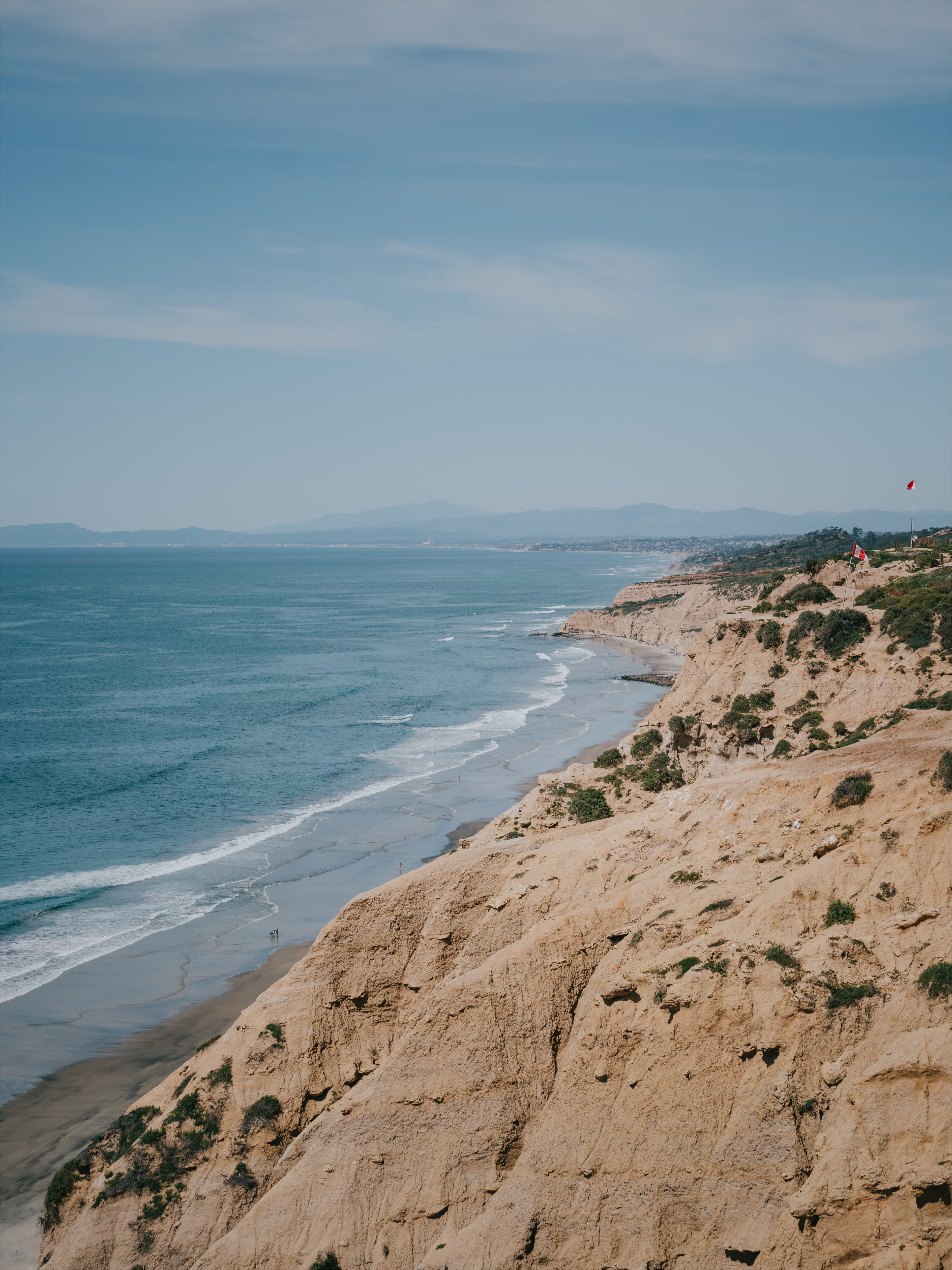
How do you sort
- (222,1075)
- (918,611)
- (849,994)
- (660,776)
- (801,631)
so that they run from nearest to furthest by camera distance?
1. (849,994)
2. (222,1075)
3. (918,611)
4. (660,776)
5. (801,631)

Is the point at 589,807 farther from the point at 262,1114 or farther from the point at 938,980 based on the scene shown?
the point at 938,980

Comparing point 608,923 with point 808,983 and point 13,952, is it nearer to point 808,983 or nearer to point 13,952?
point 808,983

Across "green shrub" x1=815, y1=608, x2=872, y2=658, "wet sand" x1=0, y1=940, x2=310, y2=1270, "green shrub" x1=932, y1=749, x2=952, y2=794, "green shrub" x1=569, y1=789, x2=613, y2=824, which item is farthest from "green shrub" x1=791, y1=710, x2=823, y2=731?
"wet sand" x1=0, y1=940, x2=310, y2=1270

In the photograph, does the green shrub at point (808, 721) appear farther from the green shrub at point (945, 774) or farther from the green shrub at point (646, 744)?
the green shrub at point (945, 774)

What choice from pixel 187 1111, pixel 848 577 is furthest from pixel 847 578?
pixel 187 1111

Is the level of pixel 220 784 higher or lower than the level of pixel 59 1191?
higher

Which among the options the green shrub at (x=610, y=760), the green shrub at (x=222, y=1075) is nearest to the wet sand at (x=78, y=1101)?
the green shrub at (x=222, y=1075)
